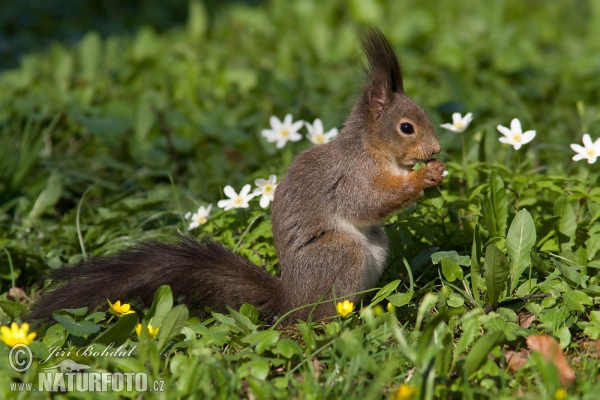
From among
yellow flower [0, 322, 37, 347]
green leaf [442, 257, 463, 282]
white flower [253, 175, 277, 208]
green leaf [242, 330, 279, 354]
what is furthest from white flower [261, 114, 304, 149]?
yellow flower [0, 322, 37, 347]

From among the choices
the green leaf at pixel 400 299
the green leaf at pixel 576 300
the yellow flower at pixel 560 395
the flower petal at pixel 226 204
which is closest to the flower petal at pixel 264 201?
the flower petal at pixel 226 204

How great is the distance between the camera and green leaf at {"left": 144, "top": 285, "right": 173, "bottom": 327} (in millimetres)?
2512

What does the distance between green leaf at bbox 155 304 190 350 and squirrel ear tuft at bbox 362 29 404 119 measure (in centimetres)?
115

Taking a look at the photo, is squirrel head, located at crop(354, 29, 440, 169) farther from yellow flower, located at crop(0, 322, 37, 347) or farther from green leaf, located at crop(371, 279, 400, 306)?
yellow flower, located at crop(0, 322, 37, 347)

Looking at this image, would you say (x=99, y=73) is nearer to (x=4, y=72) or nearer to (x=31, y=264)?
(x=4, y=72)

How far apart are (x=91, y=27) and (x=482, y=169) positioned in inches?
185

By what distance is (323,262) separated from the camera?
2807 millimetres

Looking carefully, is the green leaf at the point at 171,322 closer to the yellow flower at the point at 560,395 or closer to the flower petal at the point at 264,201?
the flower petal at the point at 264,201

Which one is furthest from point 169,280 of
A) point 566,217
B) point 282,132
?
point 566,217

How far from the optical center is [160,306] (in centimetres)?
252

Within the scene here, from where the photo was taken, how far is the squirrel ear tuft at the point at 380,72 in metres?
2.90

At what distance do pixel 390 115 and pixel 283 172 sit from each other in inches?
34.7

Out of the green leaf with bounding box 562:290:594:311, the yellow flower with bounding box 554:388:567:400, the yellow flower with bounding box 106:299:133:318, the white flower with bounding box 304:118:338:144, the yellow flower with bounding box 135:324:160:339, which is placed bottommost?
the yellow flower with bounding box 106:299:133:318

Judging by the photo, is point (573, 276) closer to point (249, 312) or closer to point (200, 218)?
point (249, 312)
